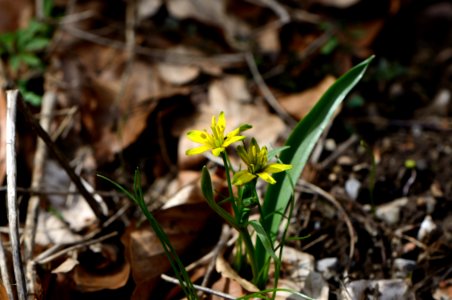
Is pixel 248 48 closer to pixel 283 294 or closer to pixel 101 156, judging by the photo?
pixel 101 156

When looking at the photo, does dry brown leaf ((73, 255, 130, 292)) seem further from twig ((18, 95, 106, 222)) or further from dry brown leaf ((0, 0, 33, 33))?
dry brown leaf ((0, 0, 33, 33))

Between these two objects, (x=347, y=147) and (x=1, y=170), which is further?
(x=347, y=147)

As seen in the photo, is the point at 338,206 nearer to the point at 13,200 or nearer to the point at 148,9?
the point at 13,200

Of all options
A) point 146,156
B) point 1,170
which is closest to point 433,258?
point 146,156

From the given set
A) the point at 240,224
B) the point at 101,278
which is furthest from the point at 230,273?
the point at 101,278

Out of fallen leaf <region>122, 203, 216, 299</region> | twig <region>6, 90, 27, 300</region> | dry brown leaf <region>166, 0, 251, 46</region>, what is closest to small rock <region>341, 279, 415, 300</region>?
fallen leaf <region>122, 203, 216, 299</region>

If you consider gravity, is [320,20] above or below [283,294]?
above
